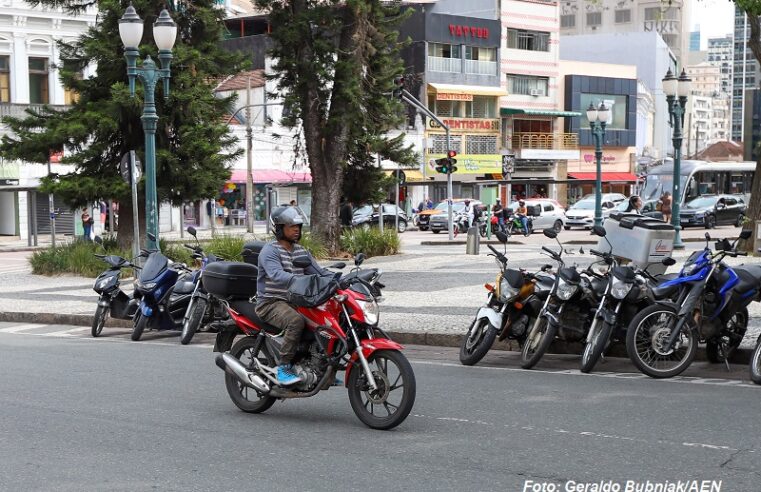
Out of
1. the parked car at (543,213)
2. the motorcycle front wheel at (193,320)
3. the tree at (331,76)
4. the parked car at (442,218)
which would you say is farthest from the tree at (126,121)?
the parked car at (543,213)

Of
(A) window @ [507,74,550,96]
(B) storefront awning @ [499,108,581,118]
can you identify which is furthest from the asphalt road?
(A) window @ [507,74,550,96]

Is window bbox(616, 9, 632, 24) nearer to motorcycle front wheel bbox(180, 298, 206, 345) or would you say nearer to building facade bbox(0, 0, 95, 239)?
building facade bbox(0, 0, 95, 239)

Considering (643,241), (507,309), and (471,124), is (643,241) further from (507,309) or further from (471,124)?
(471,124)

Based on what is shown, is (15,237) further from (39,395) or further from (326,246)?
(39,395)

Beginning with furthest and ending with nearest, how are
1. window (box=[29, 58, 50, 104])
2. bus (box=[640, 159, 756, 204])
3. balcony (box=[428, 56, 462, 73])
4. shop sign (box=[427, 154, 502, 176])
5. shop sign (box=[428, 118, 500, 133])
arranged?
1. shop sign (box=[427, 154, 502, 176])
2. shop sign (box=[428, 118, 500, 133])
3. balcony (box=[428, 56, 462, 73])
4. bus (box=[640, 159, 756, 204])
5. window (box=[29, 58, 50, 104])

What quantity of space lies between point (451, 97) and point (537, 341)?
59.8m

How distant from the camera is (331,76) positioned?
28.7m

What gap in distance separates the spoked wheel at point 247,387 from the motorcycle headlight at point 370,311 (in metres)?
1.04

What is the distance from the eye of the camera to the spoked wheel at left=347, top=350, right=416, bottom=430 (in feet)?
25.2

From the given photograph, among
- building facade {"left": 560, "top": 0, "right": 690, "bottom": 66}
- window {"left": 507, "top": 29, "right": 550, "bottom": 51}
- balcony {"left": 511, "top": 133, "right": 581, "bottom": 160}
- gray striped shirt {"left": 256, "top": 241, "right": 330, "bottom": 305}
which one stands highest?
building facade {"left": 560, "top": 0, "right": 690, "bottom": 66}

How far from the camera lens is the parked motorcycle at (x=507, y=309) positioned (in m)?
11.3

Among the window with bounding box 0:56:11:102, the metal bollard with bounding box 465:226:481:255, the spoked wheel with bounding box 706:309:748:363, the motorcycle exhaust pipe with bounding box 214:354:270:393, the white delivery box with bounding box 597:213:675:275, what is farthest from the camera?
the window with bounding box 0:56:11:102

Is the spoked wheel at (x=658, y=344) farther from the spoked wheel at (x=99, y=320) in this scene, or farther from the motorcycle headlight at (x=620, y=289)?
the spoked wheel at (x=99, y=320)

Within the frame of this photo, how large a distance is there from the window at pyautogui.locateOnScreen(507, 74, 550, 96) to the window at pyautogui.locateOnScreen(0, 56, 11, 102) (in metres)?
37.3
